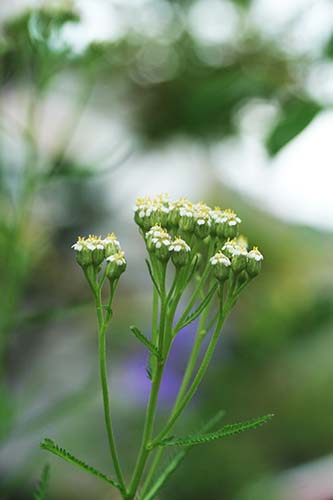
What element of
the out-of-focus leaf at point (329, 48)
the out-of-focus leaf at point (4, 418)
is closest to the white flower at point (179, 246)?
the out-of-focus leaf at point (329, 48)

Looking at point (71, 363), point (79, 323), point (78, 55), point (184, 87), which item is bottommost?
point (78, 55)

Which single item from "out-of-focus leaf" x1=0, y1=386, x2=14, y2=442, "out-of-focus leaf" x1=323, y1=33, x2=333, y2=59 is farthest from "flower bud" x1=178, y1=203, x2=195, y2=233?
"out-of-focus leaf" x1=0, y1=386, x2=14, y2=442

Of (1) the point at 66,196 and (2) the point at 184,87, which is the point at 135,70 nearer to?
(2) the point at 184,87

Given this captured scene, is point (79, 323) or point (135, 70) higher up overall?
point (135, 70)

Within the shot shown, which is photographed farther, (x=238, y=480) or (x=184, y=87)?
(x=184, y=87)

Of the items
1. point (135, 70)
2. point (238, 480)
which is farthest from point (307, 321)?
point (135, 70)

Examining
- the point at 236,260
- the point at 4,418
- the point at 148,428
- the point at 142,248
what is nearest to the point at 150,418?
the point at 148,428

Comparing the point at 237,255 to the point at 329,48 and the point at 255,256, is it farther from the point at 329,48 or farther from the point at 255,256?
the point at 329,48

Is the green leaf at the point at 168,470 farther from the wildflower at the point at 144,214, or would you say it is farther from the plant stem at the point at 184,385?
the wildflower at the point at 144,214
